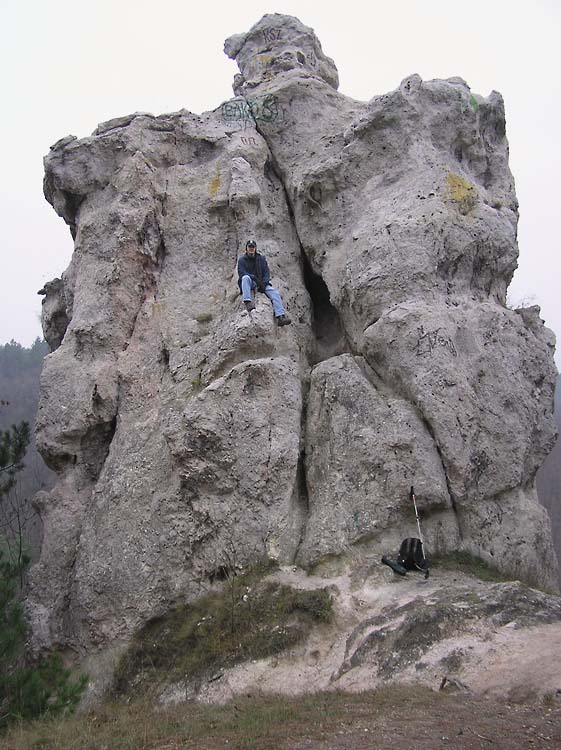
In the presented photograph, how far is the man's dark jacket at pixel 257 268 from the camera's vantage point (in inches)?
407

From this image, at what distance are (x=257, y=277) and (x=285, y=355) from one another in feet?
4.37

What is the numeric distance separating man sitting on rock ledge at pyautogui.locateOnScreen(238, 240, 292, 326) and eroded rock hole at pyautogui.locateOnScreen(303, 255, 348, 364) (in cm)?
131

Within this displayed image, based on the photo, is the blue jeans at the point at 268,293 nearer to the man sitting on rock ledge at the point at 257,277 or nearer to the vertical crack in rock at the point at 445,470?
the man sitting on rock ledge at the point at 257,277

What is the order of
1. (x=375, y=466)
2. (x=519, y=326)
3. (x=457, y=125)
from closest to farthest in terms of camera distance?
(x=375, y=466) → (x=519, y=326) → (x=457, y=125)

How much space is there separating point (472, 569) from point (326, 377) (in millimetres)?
3392

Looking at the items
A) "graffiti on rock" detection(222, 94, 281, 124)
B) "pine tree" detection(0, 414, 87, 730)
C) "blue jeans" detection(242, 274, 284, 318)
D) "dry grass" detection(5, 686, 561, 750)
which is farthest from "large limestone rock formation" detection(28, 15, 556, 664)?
"dry grass" detection(5, 686, 561, 750)

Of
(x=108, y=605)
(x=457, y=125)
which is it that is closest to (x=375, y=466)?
(x=108, y=605)

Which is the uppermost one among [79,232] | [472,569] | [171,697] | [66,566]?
[79,232]

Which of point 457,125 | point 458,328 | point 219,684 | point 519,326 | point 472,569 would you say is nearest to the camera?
point 219,684

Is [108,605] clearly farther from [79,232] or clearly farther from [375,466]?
[79,232]

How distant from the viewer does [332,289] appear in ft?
36.1

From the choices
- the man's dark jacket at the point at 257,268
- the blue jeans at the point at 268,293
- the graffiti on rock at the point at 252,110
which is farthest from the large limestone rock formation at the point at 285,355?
the man's dark jacket at the point at 257,268

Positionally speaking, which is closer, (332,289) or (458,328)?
(458,328)

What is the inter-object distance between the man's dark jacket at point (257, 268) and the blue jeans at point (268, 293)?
84 millimetres
